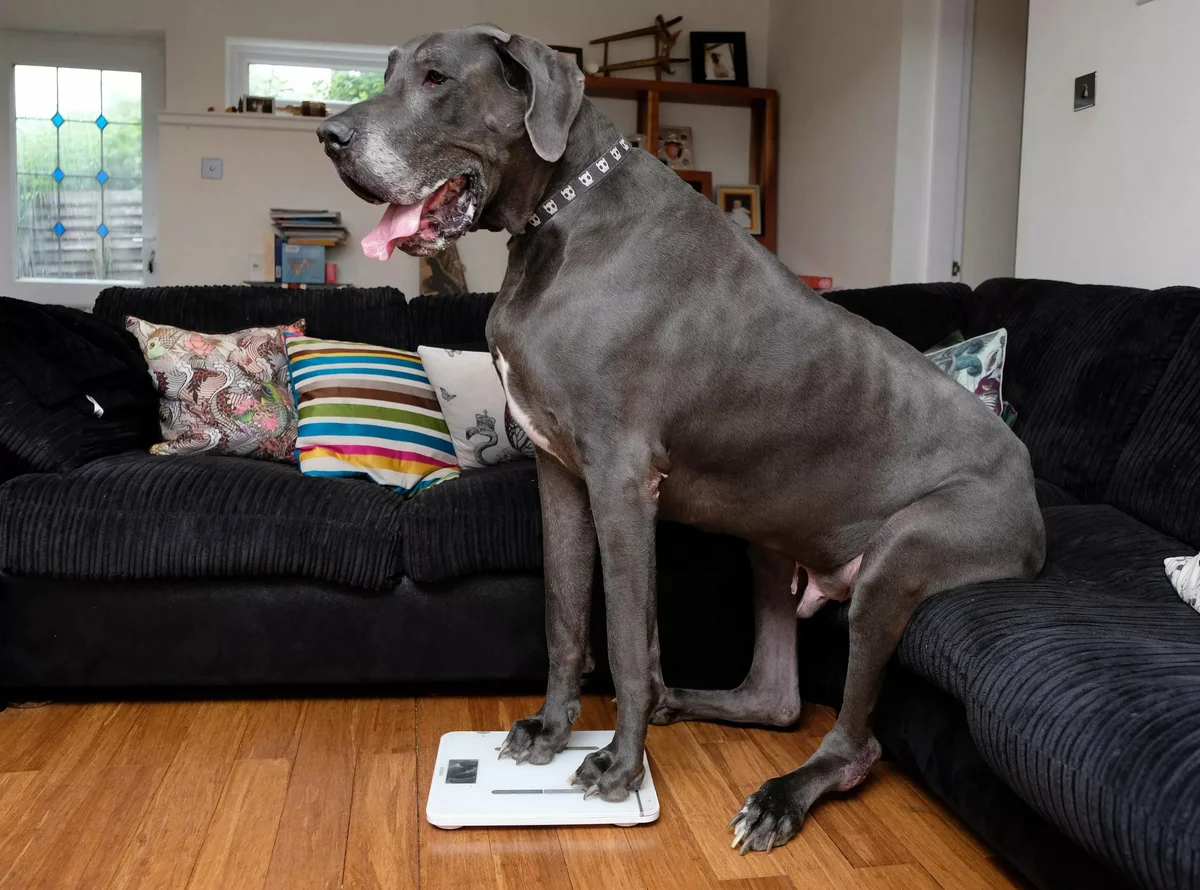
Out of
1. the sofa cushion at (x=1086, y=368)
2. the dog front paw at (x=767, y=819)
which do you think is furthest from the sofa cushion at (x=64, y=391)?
the sofa cushion at (x=1086, y=368)

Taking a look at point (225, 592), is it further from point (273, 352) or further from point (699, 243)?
point (699, 243)

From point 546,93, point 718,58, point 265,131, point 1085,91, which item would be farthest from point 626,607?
point 718,58

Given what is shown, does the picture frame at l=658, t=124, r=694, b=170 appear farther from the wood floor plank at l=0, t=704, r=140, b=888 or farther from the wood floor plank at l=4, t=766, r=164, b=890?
the wood floor plank at l=4, t=766, r=164, b=890

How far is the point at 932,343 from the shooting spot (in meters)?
2.78

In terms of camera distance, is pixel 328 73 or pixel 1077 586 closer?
pixel 1077 586

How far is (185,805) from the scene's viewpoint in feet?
5.62

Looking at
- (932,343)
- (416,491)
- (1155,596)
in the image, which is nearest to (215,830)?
(416,491)

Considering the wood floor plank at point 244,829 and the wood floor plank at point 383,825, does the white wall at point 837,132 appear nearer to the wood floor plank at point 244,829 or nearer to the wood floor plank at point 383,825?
the wood floor plank at point 383,825

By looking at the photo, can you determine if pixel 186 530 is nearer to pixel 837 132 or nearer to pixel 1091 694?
pixel 1091 694

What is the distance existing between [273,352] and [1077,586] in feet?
6.18

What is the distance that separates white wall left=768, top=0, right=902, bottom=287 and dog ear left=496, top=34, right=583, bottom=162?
10.6 ft

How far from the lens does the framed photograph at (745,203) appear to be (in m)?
5.99

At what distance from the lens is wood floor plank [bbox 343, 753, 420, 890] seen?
1512mm

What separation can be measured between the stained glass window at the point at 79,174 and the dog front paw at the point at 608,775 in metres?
5.00
